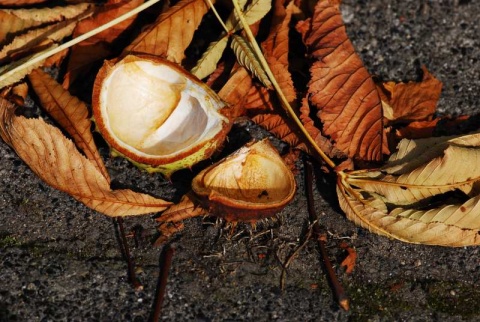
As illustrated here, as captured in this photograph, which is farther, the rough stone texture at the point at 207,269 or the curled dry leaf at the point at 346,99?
the curled dry leaf at the point at 346,99

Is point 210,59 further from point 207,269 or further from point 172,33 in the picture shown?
point 207,269

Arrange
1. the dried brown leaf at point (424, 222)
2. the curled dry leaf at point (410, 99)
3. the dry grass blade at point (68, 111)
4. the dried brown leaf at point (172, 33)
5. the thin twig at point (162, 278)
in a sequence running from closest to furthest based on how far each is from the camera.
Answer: the thin twig at point (162, 278) → the dried brown leaf at point (424, 222) → the dry grass blade at point (68, 111) → the dried brown leaf at point (172, 33) → the curled dry leaf at point (410, 99)

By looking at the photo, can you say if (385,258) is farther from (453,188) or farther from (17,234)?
(17,234)

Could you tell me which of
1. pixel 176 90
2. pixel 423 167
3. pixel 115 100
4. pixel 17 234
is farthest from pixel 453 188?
pixel 17 234

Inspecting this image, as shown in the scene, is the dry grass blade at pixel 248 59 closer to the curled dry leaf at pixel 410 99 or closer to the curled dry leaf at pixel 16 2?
the curled dry leaf at pixel 410 99

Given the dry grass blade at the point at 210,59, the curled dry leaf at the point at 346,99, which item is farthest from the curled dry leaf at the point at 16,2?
the curled dry leaf at the point at 346,99

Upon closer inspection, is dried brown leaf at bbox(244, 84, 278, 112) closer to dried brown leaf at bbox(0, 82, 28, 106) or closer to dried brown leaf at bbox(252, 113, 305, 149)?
dried brown leaf at bbox(252, 113, 305, 149)

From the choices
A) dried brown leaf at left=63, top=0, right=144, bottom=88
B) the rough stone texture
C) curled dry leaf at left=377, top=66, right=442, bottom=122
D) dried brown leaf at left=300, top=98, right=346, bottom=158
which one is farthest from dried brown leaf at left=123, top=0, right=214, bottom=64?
curled dry leaf at left=377, top=66, right=442, bottom=122
